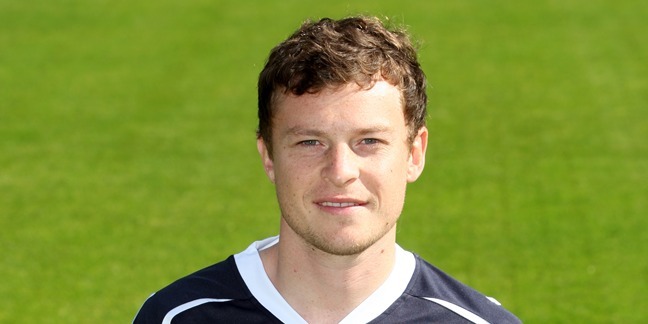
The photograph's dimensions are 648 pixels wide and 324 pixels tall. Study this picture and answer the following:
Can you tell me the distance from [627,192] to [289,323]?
24.8ft

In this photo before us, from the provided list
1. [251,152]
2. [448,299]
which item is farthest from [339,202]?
[251,152]

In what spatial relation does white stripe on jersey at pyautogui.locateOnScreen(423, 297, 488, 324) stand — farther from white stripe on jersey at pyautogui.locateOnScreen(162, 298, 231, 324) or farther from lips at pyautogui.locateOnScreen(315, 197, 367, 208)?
white stripe on jersey at pyautogui.locateOnScreen(162, 298, 231, 324)

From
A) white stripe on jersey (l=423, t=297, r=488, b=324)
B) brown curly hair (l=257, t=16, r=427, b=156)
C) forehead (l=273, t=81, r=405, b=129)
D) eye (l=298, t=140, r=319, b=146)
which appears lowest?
white stripe on jersey (l=423, t=297, r=488, b=324)

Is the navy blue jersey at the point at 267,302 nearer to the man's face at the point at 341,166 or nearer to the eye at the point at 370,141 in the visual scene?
the man's face at the point at 341,166

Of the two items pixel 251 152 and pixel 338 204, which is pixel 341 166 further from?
pixel 251 152

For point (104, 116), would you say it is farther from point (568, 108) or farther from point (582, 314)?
point (582, 314)

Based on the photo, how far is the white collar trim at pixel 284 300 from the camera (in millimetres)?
3762

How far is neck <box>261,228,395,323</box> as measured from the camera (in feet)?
12.2

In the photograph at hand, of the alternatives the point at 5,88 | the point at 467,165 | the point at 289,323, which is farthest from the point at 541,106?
the point at 289,323

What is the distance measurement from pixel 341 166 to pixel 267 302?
54cm

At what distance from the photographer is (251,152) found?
471 inches

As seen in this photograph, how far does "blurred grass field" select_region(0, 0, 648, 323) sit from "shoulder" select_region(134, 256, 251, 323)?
4.90 m

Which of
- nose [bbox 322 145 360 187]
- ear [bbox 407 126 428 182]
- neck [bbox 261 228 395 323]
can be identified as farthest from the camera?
ear [bbox 407 126 428 182]

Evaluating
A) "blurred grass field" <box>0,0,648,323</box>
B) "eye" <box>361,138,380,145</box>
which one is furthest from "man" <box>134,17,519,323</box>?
"blurred grass field" <box>0,0,648,323</box>
